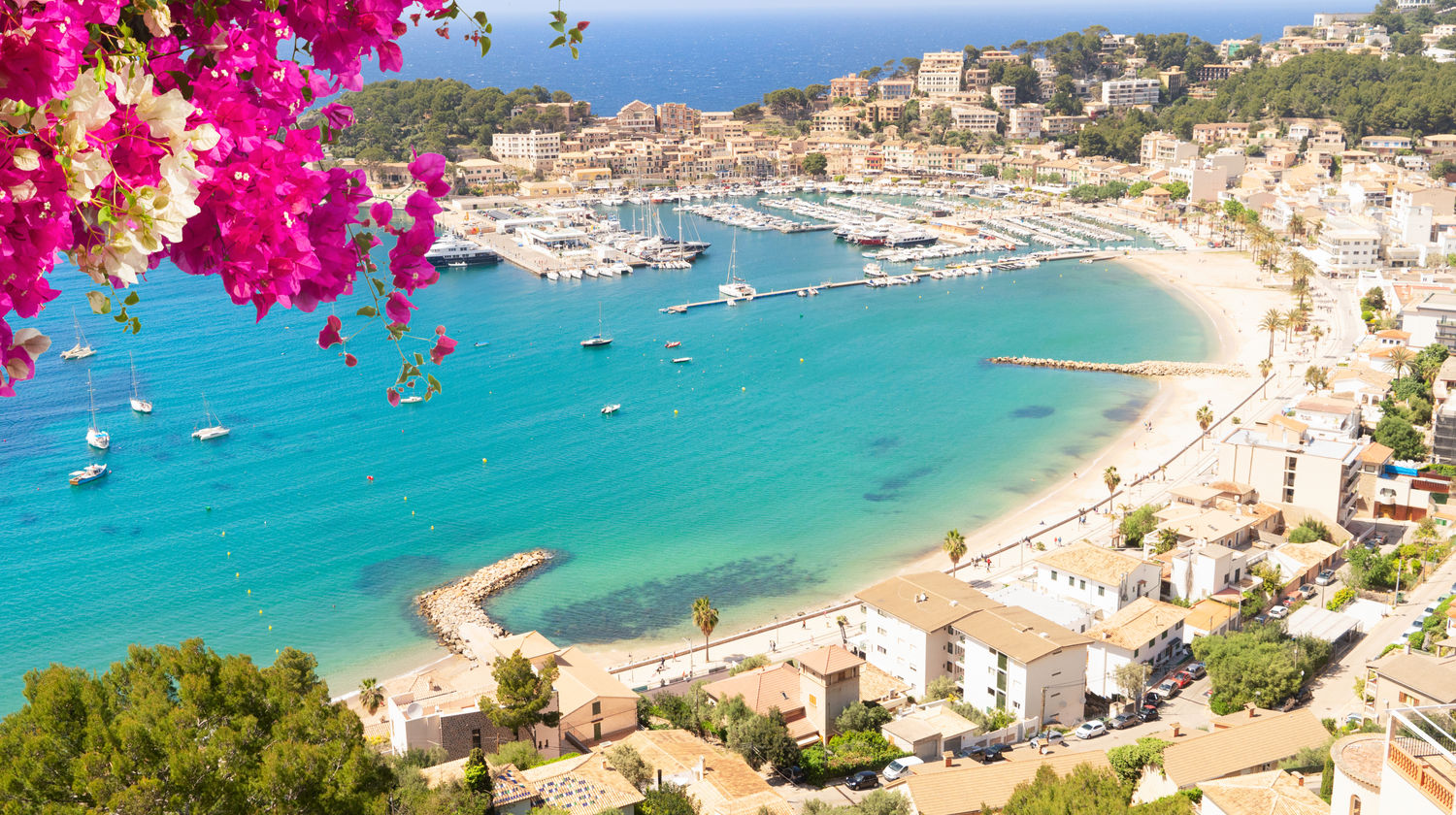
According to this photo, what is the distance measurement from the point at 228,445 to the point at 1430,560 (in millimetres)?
29079

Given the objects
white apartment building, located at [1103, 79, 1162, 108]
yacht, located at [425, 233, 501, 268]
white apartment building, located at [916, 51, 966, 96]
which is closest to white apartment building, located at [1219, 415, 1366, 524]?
yacht, located at [425, 233, 501, 268]

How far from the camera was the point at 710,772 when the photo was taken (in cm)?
1431

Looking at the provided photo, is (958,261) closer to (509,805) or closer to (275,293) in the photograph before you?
(509,805)

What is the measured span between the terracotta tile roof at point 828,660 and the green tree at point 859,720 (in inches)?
26.2

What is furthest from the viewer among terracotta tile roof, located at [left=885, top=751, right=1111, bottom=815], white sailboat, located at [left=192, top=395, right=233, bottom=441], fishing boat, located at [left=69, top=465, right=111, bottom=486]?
white sailboat, located at [left=192, top=395, right=233, bottom=441]

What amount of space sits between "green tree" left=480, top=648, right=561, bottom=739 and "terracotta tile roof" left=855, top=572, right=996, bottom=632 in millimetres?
6132

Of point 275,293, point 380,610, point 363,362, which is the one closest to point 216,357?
point 363,362

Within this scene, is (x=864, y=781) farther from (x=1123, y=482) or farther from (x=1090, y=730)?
(x=1123, y=482)

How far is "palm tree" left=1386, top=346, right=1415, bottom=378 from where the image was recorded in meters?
32.6

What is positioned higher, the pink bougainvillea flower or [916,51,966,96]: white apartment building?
[916,51,966,96]: white apartment building

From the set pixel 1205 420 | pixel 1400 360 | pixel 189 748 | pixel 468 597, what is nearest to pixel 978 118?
pixel 1400 360

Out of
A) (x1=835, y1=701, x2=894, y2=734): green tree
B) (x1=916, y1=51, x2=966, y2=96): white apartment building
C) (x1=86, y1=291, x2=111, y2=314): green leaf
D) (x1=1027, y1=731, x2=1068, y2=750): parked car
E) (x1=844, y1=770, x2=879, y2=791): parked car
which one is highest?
(x1=916, y1=51, x2=966, y2=96): white apartment building

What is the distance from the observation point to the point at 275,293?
1.86 meters

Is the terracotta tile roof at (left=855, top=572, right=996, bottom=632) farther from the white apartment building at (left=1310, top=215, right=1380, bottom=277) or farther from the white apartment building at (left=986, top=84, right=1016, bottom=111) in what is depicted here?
the white apartment building at (left=986, top=84, right=1016, bottom=111)
